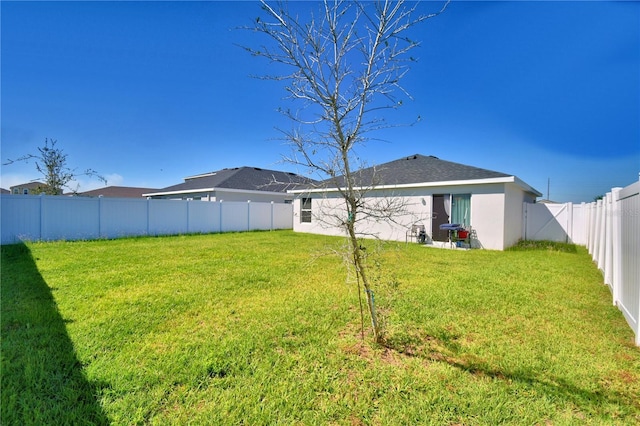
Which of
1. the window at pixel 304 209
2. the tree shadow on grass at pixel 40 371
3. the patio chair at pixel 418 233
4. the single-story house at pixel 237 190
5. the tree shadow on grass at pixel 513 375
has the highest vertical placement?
the single-story house at pixel 237 190

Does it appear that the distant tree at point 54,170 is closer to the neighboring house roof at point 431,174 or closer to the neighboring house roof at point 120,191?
the neighboring house roof at point 431,174

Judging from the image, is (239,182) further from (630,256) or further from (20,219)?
(630,256)

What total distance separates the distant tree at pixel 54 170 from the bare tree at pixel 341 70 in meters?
17.4

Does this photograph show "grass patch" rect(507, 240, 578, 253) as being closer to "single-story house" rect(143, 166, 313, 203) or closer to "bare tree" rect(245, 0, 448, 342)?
"bare tree" rect(245, 0, 448, 342)

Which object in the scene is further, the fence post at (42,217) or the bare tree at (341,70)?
the fence post at (42,217)

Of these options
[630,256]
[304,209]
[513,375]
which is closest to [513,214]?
[630,256]

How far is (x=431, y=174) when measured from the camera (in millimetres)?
12156

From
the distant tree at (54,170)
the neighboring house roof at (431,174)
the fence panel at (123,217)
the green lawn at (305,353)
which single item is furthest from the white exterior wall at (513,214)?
the distant tree at (54,170)

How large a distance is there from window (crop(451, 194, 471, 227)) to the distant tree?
726 inches

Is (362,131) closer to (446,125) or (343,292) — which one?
(343,292)

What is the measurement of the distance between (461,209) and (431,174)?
6.72 ft

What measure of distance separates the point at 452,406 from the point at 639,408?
1.45 m

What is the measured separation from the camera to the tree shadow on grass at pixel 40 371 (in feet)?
6.42

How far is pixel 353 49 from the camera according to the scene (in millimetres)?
2701
